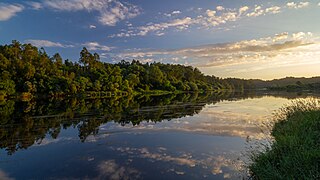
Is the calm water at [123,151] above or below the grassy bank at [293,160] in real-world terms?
below

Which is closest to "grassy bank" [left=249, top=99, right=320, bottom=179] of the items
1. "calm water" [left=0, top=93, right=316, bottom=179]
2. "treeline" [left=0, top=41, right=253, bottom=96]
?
"calm water" [left=0, top=93, right=316, bottom=179]

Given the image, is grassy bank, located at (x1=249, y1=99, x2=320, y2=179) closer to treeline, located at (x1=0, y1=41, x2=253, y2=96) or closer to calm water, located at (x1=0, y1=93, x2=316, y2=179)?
calm water, located at (x1=0, y1=93, x2=316, y2=179)

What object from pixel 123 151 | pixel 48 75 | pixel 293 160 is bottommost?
pixel 123 151

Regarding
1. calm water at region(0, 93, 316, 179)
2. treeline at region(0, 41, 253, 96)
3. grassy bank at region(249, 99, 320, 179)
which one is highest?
treeline at region(0, 41, 253, 96)

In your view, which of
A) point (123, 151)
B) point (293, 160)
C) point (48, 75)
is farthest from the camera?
point (48, 75)

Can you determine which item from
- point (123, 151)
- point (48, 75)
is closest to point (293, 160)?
point (123, 151)

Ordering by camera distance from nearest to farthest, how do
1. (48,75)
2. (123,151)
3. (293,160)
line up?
(293,160), (123,151), (48,75)

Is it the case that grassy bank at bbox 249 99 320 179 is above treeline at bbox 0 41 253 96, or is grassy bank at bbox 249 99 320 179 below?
below

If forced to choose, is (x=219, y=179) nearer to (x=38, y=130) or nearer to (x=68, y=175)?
(x=68, y=175)

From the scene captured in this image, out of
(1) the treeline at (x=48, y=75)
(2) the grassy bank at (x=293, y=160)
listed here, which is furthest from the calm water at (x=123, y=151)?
(1) the treeline at (x=48, y=75)

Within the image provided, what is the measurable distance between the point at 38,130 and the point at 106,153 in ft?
24.9

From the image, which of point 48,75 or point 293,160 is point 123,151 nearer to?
point 293,160

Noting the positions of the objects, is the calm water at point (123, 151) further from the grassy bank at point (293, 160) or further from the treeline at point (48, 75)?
the treeline at point (48, 75)

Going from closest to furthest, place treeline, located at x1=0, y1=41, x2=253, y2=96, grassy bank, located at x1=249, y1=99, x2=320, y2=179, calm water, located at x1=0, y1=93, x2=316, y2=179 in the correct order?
grassy bank, located at x1=249, y1=99, x2=320, y2=179 → calm water, located at x1=0, y1=93, x2=316, y2=179 → treeline, located at x1=0, y1=41, x2=253, y2=96
